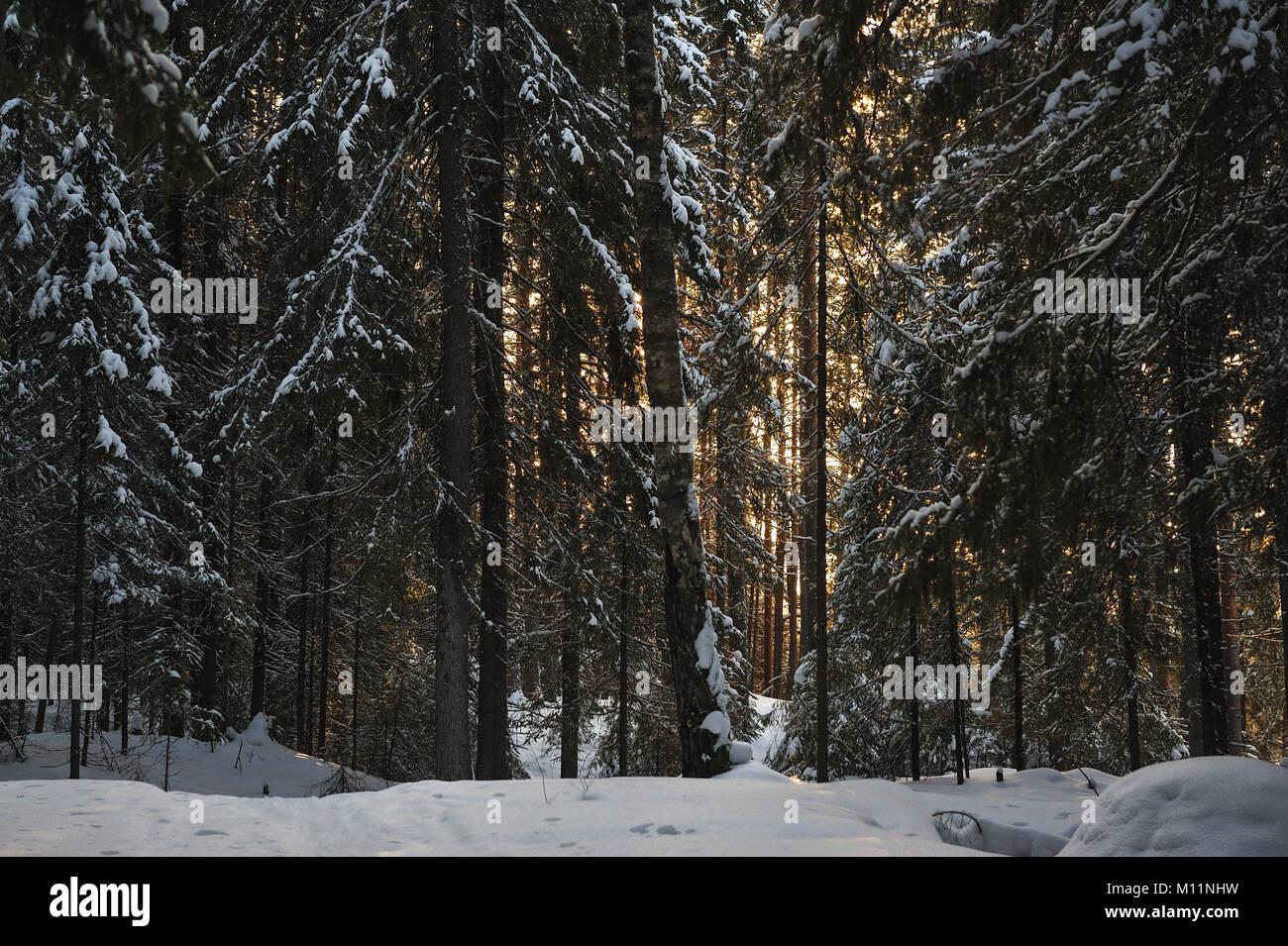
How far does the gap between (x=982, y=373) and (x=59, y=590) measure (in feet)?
51.2

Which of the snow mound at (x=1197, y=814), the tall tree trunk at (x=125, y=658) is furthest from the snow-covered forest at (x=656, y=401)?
the tall tree trunk at (x=125, y=658)

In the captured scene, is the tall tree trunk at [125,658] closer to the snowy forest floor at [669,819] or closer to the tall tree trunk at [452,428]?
the tall tree trunk at [452,428]

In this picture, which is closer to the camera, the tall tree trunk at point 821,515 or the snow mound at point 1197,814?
the snow mound at point 1197,814

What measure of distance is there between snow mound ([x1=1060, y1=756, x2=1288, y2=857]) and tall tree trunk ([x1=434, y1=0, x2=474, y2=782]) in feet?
24.8

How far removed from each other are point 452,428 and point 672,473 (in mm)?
3333

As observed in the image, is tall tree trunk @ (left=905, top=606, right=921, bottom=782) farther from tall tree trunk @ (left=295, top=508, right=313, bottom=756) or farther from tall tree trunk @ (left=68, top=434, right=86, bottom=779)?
tall tree trunk @ (left=68, top=434, right=86, bottom=779)

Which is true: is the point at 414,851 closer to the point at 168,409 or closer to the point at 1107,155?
the point at 1107,155

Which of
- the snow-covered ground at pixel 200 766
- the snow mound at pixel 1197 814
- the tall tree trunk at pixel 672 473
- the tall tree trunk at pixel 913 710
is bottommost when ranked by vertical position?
the snow-covered ground at pixel 200 766

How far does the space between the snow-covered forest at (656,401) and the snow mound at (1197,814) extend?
0.03 metres

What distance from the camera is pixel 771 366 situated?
1084 cm

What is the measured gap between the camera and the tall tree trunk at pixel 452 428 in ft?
35.0

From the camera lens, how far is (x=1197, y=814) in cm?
432
